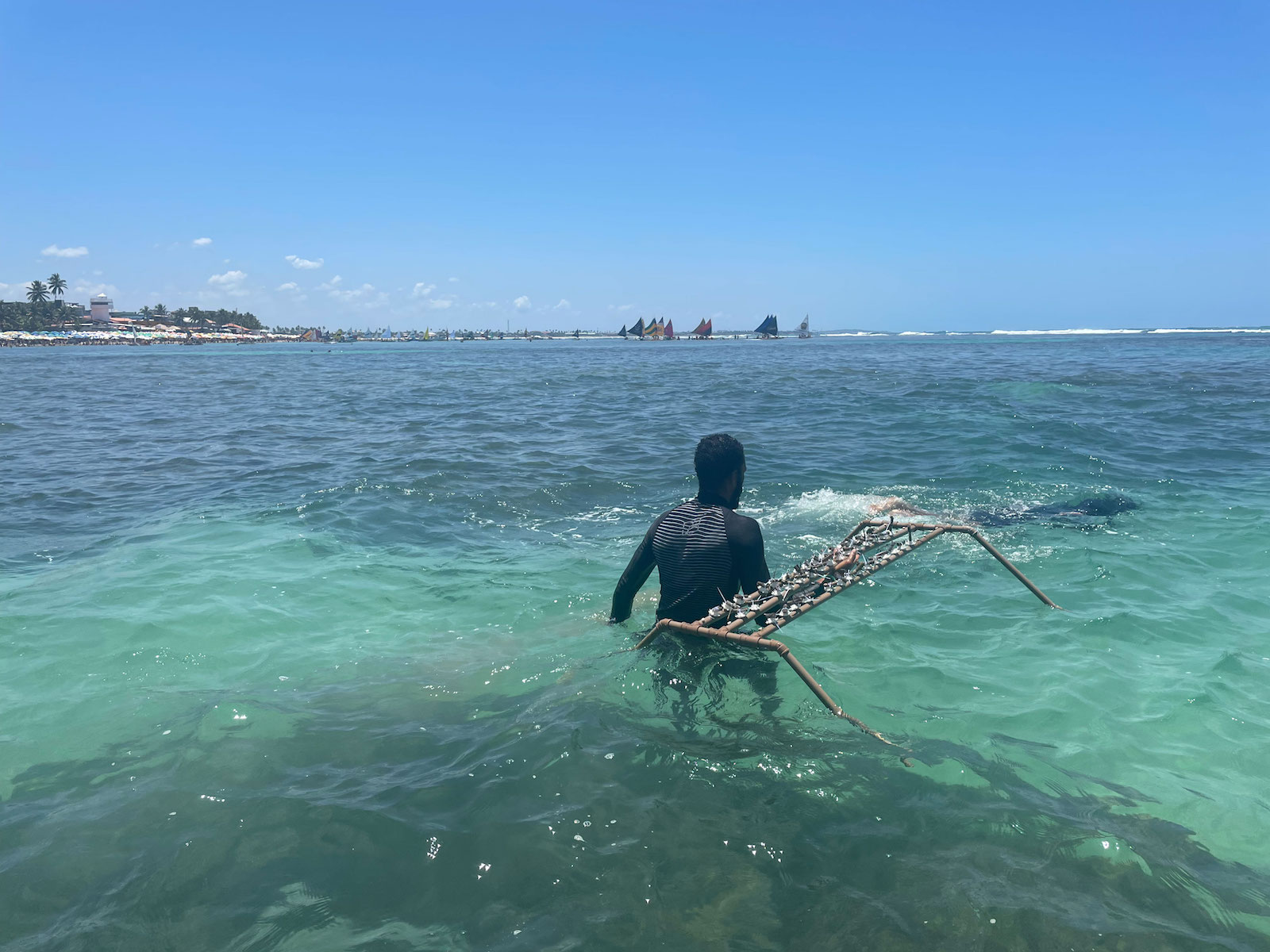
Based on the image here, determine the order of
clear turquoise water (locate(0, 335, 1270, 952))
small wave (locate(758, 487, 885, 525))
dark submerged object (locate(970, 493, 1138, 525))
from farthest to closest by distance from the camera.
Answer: small wave (locate(758, 487, 885, 525))
dark submerged object (locate(970, 493, 1138, 525))
clear turquoise water (locate(0, 335, 1270, 952))

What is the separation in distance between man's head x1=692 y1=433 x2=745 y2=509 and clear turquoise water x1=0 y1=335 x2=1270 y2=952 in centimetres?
117

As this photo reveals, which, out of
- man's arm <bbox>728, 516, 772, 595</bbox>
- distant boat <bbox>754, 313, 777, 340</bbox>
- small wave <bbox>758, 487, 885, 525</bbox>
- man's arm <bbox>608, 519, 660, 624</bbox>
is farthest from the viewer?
distant boat <bbox>754, 313, 777, 340</bbox>

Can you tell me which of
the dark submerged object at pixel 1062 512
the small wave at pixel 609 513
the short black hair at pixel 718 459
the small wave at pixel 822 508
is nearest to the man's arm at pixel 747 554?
the short black hair at pixel 718 459

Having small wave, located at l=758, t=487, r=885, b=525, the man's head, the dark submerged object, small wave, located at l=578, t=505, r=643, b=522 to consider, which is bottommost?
small wave, located at l=578, t=505, r=643, b=522

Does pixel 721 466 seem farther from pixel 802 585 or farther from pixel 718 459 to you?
pixel 802 585

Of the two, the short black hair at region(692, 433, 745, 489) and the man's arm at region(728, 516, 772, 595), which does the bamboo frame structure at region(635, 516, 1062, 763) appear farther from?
the short black hair at region(692, 433, 745, 489)

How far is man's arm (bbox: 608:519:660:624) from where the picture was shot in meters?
5.09

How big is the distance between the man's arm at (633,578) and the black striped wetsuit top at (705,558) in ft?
0.42

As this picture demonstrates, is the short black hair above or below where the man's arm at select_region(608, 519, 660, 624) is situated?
above

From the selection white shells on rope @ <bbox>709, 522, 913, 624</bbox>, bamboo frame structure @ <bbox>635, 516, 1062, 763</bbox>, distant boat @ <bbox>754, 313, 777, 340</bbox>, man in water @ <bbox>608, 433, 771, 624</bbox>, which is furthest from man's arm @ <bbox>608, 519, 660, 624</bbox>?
distant boat @ <bbox>754, 313, 777, 340</bbox>

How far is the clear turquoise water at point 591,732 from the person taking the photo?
343 centimetres

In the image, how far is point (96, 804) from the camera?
13.7 feet

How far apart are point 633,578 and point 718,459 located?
111 cm

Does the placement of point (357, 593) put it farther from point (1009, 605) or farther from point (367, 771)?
point (1009, 605)
